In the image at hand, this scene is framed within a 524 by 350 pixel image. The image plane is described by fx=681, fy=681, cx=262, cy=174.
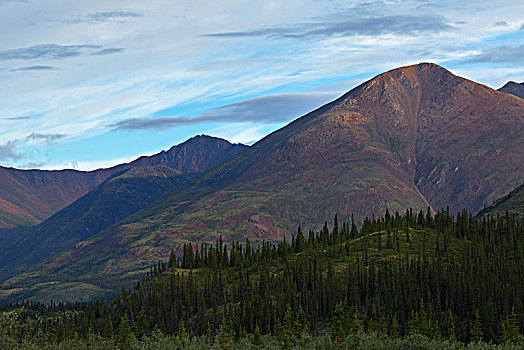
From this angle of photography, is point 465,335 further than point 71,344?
Yes

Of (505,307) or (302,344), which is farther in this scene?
(505,307)

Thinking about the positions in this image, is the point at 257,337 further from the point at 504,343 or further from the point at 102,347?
the point at 504,343

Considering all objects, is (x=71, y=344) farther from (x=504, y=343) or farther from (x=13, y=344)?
(x=504, y=343)

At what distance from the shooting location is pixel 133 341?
18325 cm

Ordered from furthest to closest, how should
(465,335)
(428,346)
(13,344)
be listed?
(465,335) → (13,344) → (428,346)

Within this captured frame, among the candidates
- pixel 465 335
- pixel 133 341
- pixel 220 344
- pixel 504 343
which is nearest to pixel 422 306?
pixel 465 335

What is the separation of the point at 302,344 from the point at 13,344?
7384 centimetres

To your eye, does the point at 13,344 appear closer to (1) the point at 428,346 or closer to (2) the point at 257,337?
(2) the point at 257,337

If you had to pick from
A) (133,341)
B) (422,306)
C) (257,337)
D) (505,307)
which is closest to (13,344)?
(133,341)

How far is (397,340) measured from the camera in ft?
558

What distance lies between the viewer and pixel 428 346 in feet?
532

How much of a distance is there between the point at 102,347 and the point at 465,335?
99.5 m

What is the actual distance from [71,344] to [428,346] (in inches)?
3587

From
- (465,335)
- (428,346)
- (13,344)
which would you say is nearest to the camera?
(428,346)
